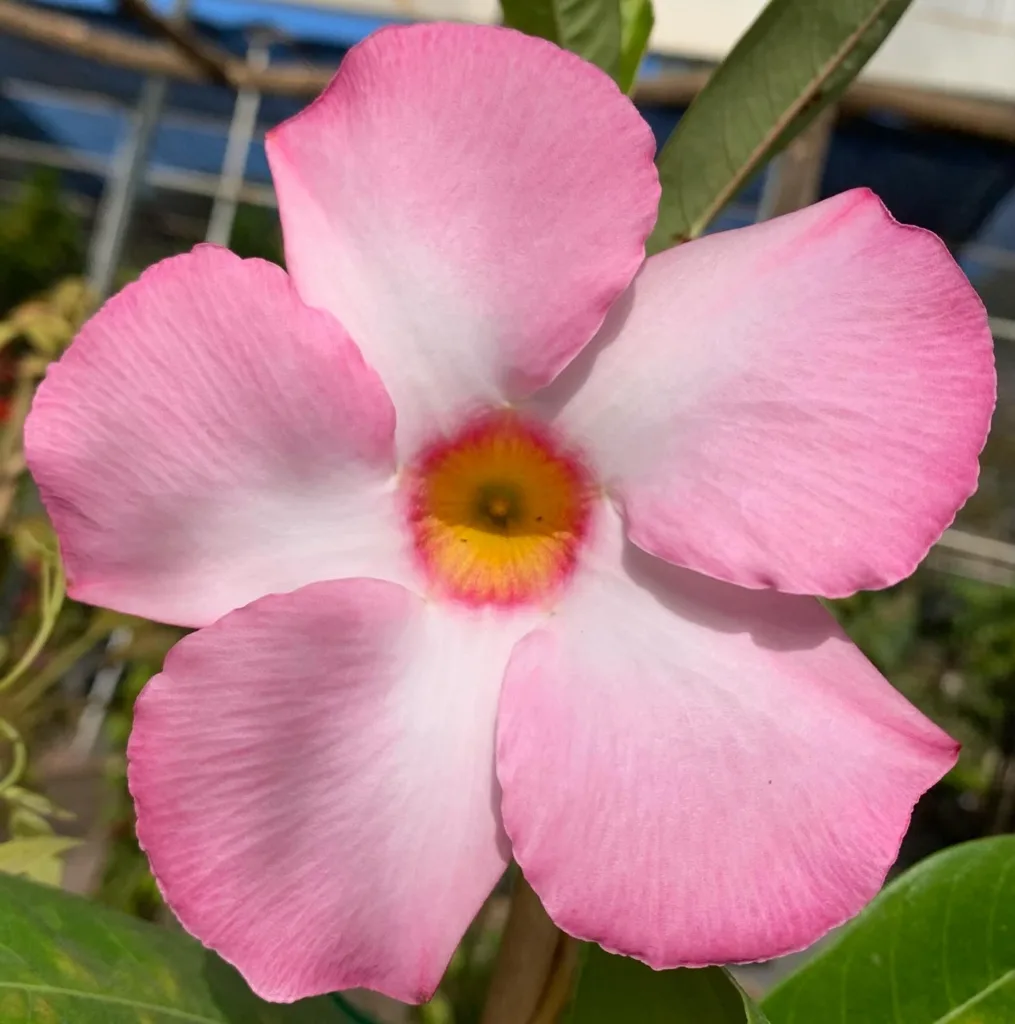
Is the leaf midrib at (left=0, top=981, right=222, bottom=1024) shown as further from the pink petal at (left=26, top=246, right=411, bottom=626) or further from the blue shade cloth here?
the blue shade cloth

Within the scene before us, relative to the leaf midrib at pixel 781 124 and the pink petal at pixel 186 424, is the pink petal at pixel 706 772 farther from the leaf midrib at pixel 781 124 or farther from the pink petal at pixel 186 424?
the leaf midrib at pixel 781 124

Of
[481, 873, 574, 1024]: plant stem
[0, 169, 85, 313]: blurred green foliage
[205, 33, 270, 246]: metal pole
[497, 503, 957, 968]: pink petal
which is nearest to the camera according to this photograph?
[497, 503, 957, 968]: pink petal

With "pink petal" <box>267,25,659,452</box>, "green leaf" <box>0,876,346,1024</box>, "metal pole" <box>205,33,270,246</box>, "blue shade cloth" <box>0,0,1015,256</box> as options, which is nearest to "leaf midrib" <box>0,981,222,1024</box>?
"green leaf" <box>0,876,346,1024</box>

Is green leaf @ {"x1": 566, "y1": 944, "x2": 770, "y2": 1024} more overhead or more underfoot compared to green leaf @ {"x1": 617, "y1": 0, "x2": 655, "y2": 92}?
more underfoot

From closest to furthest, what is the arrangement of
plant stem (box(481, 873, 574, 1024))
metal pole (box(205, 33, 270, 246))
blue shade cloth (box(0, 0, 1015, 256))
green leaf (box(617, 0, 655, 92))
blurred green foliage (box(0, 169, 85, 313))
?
→ plant stem (box(481, 873, 574, 1024)), green leaf (box(617, 0, 655, 92)), blue shade cloth (box(0, 0, 1015, 256)), metal pole (box(205, 33, 270, 246)), blurred green foliage (box(0, 169, 85, 313))

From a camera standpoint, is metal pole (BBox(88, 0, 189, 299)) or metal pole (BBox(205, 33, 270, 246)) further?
metal pole (BBox(205, 33, 270, 246))

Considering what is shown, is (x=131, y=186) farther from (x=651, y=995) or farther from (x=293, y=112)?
(x=651, y=995)

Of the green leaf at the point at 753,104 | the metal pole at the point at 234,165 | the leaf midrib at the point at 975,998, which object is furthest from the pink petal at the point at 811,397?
the metal pole at the point at 234,165
